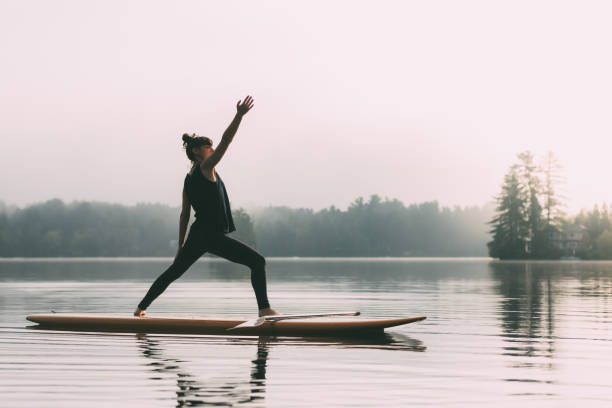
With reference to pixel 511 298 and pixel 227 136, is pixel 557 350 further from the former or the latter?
pixel 511 298

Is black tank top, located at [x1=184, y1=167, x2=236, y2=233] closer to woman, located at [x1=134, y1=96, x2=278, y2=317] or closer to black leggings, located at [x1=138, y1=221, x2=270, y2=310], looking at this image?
woman, located at [x1=134, y1=96, x2=278, y2=317]

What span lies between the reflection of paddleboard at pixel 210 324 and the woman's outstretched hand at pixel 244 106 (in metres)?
2.81

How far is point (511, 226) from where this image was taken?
361ft

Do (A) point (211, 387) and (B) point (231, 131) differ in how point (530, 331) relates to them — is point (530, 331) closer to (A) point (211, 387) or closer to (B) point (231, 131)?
(B) point (231, 131)

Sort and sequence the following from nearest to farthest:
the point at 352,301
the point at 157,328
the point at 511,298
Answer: the point at 157,328 → the point at 352,301 → the point at 511,298

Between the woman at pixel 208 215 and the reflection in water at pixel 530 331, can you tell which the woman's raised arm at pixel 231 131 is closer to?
the woman at pixel 208 215

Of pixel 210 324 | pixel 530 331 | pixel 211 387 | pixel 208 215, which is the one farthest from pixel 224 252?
pixel 530 331

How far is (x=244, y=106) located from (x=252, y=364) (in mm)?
2723

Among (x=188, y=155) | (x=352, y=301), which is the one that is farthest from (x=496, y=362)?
(x=352, y=301)

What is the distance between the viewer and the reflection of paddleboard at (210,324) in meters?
10.9

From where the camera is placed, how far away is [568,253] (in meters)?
121

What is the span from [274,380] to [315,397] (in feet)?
2.99

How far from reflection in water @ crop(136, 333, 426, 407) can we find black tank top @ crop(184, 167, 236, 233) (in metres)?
1.40

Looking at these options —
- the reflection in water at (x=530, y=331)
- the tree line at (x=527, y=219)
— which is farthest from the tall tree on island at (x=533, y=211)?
the reflection in water at (x=530, y=331)
